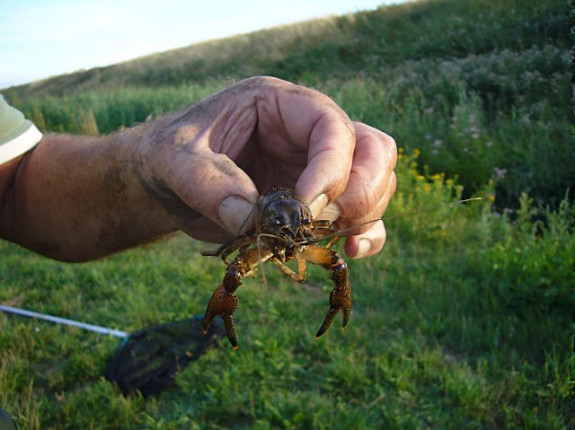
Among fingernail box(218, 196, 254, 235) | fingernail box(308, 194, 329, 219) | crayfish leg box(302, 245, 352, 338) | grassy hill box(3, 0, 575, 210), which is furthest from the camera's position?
grassy hill box(3, 0, 575, 210)

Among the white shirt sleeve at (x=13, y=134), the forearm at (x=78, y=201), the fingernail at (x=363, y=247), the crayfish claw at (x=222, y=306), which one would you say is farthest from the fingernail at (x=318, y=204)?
the white shirt sleeve at (x=13, y=134)

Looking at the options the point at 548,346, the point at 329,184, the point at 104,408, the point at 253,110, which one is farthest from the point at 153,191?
the point at 548,346

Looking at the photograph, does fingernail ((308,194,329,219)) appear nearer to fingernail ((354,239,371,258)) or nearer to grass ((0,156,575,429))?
fingernail ((354,239,371,258))

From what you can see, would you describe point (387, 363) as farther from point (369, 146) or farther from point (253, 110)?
point (253, 110)

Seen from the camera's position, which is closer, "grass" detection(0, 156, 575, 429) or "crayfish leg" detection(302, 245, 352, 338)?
"crayfish leg" detection(302, 245, 352, 338)

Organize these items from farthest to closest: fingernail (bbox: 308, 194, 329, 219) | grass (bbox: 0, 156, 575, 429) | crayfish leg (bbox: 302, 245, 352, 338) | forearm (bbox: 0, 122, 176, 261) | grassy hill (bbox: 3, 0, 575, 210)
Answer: grassy hill (bbox: 3, 0, 575, 210), grass (bbox: 0, 156, 575, 429), forearm (bbox: 0, 122, 176, 261), crayfish leg (bbox: 302, 245, 352, 338), fingernail (bbox: 308, 194, 329, 219)

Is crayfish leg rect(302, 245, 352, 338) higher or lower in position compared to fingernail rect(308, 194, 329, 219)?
lower

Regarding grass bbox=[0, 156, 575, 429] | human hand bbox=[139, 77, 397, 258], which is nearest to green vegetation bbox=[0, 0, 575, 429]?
grass bbox=[0, 156, 575, 429]

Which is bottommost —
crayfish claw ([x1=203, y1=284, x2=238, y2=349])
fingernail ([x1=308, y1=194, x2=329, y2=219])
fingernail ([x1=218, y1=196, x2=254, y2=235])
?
crayfish claw ([x1=203, y1=284, x2=238, y2=349])
